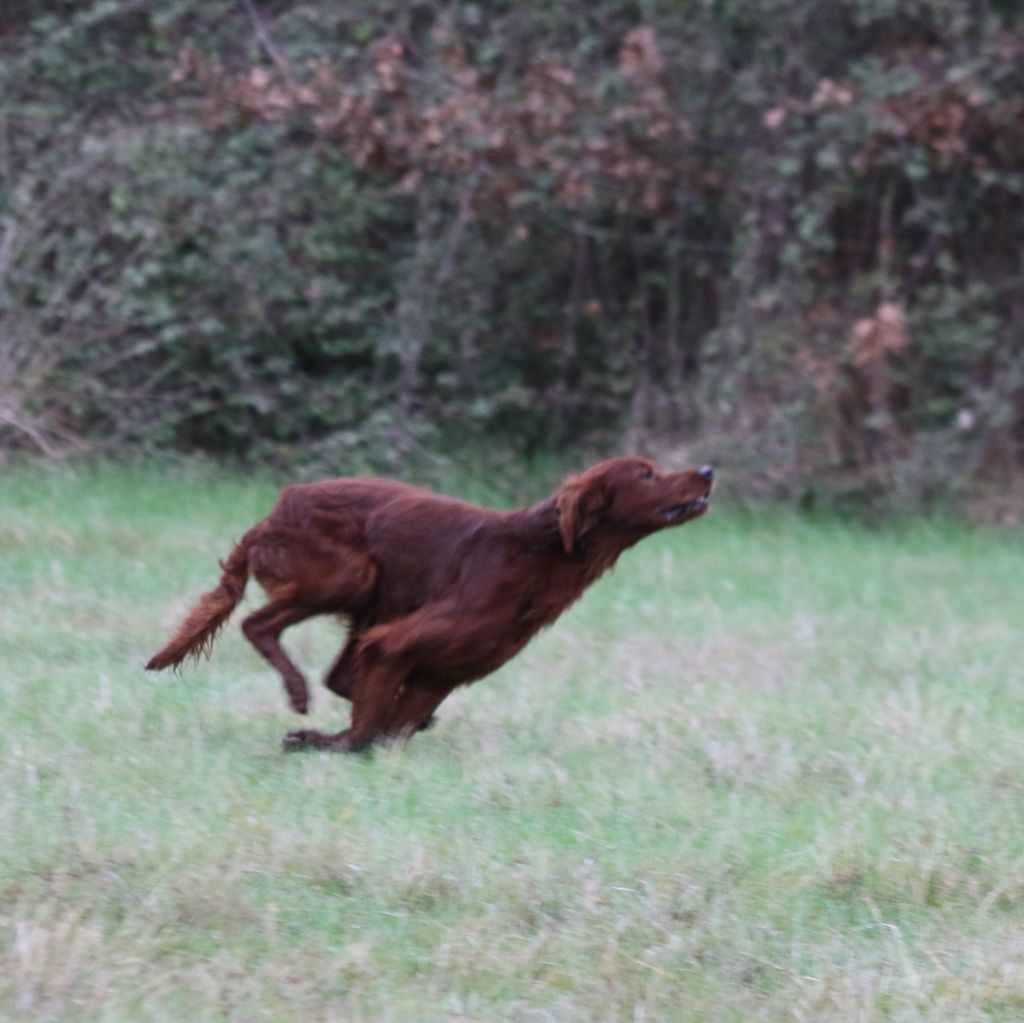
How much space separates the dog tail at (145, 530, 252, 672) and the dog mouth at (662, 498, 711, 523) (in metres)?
1.44

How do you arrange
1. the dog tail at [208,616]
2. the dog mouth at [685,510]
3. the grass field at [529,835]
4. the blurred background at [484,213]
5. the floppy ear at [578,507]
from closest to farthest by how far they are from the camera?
the grass field at [529,835]
the floppy ear at [578,507]
the dog mouth at [685,510]
the dog tail at [208,616]
the blurred background at [484,213]

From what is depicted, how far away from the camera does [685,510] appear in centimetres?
609

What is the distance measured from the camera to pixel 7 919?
4043 mm

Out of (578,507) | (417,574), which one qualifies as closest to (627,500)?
(578,507)

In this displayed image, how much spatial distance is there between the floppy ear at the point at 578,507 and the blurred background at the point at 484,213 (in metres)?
7.41

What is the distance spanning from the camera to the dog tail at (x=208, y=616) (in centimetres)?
626

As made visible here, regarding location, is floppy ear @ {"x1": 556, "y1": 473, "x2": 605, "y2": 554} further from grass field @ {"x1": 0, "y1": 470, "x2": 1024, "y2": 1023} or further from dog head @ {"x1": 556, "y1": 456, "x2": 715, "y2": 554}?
grass field @ {"x1": 0, "y1": 470, "x2": 1024, "y2": 1023}

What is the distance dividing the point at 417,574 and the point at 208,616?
2.42 feet

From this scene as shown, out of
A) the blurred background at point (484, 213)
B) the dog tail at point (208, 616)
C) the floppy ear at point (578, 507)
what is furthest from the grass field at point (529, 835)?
the blurred background at point (484, 213)

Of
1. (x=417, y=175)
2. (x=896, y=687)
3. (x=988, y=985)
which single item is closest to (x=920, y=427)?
(x=417, y=175)

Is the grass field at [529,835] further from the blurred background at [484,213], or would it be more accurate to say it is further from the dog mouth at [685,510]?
the blurred background at [484,213]

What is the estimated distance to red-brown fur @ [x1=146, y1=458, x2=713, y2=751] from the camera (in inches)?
234

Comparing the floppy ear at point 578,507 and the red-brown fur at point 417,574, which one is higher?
the floppy ear at point 578,507

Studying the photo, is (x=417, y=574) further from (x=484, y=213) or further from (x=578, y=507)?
(x=484, y=213)
